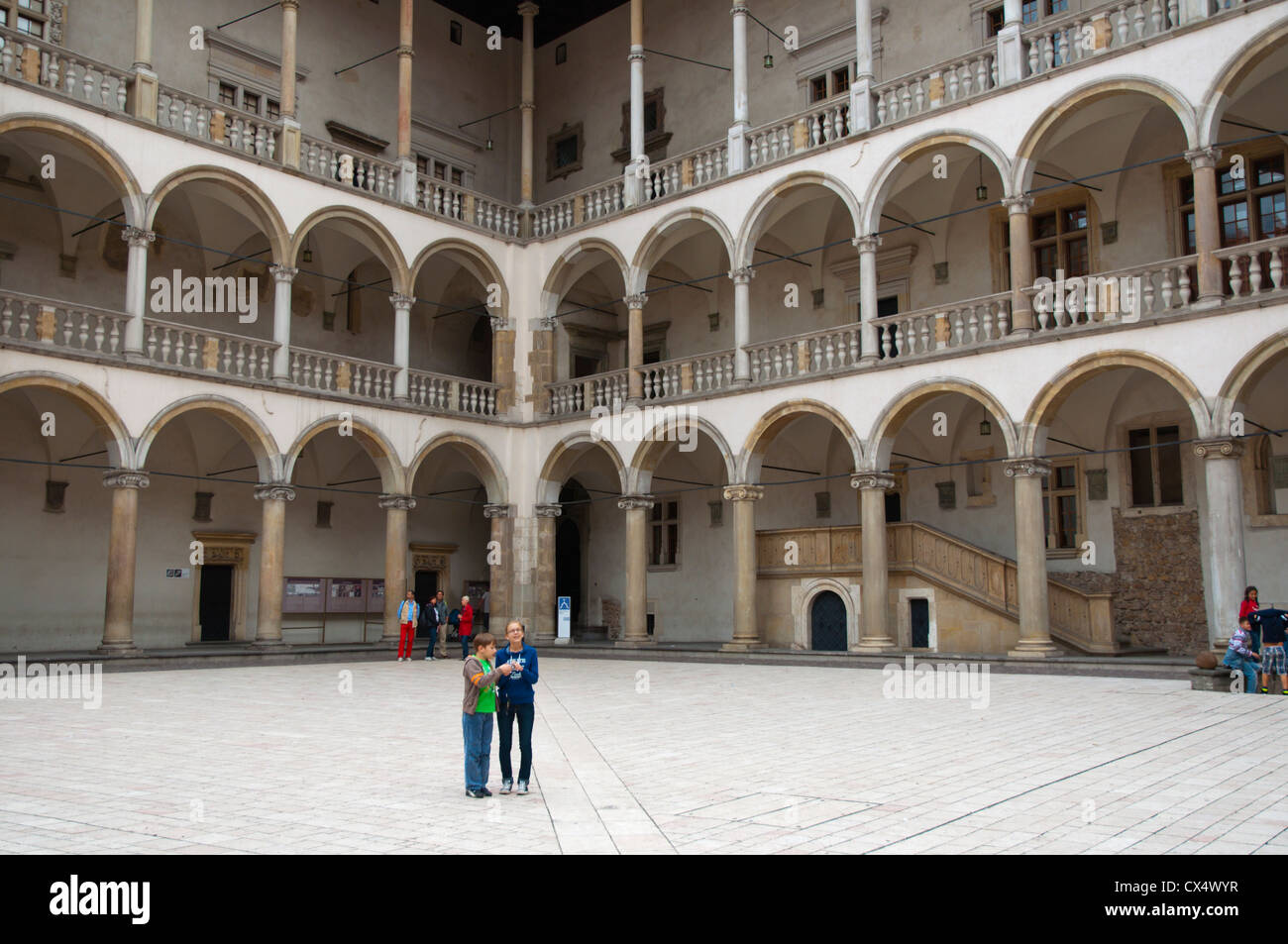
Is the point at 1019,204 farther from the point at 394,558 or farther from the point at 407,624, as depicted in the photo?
the point at 394,558

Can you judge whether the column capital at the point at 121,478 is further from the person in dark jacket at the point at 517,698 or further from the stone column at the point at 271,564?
the person in dark jacket at the point at 517,698

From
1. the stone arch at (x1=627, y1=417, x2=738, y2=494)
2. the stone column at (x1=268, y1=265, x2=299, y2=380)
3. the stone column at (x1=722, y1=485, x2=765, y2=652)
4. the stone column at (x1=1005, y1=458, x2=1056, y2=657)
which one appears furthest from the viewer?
the stone arch at (x1=627, y1=417, x2=738, y2=494)

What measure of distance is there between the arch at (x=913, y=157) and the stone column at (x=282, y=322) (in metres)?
10.4

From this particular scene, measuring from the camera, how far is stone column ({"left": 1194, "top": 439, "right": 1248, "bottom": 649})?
14.1m

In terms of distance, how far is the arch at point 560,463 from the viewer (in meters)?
23.0

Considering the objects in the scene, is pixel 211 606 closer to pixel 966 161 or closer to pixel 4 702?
pixel 4 702

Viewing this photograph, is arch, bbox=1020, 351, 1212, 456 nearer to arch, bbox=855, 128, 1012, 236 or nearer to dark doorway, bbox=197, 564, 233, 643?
arch, bbox=855, 128, 1012, 236

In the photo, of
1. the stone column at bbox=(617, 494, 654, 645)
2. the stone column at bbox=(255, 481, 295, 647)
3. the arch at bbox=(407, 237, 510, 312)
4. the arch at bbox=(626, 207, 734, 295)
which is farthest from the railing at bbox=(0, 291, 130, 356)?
the stone column at bbox=(617, 494, 654, 645)

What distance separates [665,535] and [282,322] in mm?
10142

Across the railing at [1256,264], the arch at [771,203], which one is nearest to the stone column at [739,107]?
the arch at [771,203]

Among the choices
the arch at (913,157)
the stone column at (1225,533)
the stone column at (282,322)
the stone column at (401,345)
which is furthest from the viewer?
the stone column at (401,345)

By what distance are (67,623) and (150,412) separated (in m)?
4.73

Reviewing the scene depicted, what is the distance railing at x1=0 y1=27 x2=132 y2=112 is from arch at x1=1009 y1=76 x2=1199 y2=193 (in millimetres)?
14475

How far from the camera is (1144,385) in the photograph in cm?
1833
